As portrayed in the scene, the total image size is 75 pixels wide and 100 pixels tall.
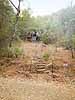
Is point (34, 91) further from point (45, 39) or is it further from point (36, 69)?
point (45, 39)

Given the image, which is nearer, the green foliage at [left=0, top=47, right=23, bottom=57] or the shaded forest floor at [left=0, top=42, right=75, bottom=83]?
the shaded forest floor at [left=0, top=42, right=75, bottom=83]

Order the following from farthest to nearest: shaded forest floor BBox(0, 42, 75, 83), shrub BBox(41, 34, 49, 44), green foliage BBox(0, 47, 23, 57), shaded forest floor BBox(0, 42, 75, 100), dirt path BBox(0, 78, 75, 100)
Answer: shrub BBox(41, 34, 49, 44)
green foliage BBox(0, 47, 23, 57)
shaded forest floor BBox(0, 42, 75, 83)
shaded forest floor BBox(0, 42, 75, 100)
dirt path BBox(0, 78, 75, 100)

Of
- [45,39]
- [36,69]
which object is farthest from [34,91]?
[45,39]

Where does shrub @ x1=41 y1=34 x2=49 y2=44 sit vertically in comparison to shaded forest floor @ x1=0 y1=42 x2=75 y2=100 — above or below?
above

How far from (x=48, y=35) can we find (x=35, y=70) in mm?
9419

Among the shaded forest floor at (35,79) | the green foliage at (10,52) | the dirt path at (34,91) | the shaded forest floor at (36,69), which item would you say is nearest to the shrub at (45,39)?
the shaded forest floor at (35,79)

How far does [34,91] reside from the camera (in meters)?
8.30

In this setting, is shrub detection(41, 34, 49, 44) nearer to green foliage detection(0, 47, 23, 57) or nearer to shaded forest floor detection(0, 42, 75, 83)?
green foliage detection(0, 47, 23, 57)

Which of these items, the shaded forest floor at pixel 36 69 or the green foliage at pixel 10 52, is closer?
the shaded forest floor at pixel 36 69

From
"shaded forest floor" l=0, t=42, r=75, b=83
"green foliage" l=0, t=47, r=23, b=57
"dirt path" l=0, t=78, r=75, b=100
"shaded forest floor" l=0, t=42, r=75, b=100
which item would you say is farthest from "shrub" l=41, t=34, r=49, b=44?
"dirt path" l=0, t=78, r=75, b=100

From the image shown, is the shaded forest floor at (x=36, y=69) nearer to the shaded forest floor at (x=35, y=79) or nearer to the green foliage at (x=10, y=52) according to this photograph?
the shaded forest floor at (x=35, y=79)

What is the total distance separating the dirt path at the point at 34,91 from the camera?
7.59 metres

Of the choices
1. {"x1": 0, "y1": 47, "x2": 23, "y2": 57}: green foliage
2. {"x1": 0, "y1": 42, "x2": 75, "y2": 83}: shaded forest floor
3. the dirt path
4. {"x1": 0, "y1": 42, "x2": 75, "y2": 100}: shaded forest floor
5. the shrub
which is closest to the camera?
the dirt path

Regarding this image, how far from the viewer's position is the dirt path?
24.9ft
